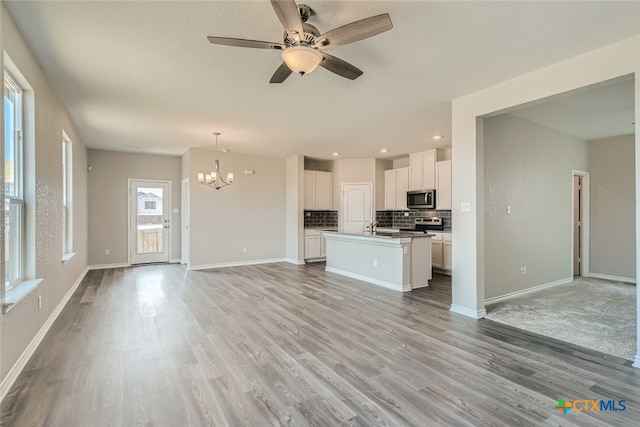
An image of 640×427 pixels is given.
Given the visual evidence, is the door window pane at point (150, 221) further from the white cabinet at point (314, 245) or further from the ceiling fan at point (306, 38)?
the ceiling fan at point (306, 38)

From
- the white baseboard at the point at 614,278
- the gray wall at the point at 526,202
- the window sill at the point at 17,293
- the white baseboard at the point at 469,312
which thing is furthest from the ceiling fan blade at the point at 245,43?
the white baseboard at the point at 614,278

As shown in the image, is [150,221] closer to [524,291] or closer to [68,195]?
[68,195]

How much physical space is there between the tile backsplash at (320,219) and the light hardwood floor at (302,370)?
423 cm

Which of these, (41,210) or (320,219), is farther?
(320,219)

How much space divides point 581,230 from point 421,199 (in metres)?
3.05

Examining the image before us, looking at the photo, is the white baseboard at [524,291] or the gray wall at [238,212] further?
the gray wall at [238,212]

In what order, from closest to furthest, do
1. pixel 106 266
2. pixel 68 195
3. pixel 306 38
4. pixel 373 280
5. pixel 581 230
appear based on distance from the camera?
pixel 306 38 < pixel 68 195 < pixel 373 280 < pixel 581 230 < pixel 106 266

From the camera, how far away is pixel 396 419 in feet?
6.07

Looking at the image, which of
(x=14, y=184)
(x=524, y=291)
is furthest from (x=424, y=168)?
(x=14, y=184)

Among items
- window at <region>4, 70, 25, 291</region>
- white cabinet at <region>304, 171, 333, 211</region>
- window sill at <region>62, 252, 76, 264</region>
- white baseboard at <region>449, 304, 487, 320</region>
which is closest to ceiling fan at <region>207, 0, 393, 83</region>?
window at <region>4, 70, 25, 291</region>

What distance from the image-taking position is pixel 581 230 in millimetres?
5980

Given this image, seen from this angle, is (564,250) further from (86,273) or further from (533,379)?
(86,273)

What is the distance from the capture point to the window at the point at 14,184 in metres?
2.52

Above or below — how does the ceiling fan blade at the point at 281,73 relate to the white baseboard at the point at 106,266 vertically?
above
